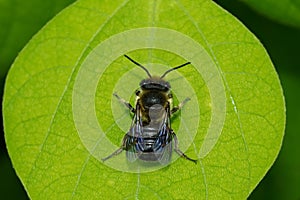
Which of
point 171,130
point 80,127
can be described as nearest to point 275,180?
point 171,130

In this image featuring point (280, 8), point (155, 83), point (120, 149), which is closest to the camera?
point (120, 149)

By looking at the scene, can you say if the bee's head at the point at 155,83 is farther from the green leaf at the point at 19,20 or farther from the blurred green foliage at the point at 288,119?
the blurred green foliage at the point at 288,119

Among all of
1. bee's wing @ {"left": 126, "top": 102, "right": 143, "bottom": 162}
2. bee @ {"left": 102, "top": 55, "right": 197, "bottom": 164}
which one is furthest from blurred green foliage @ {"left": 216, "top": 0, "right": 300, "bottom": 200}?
bee's wing @ {"left": 126, "top": 102, "right": 143, "bottom": 162}

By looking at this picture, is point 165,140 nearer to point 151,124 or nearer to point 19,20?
point 151,124

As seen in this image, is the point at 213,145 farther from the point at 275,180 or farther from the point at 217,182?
the point at 275,180

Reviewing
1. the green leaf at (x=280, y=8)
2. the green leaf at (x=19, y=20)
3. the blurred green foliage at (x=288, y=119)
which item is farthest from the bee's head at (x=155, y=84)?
the blurred green foliage at (x=288, y=119)

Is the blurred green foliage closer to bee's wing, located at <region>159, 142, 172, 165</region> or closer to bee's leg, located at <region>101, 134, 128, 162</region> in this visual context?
bee's wing, located at <region>159, 142, 172, 165</region>

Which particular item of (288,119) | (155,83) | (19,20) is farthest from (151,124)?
(288,119)
